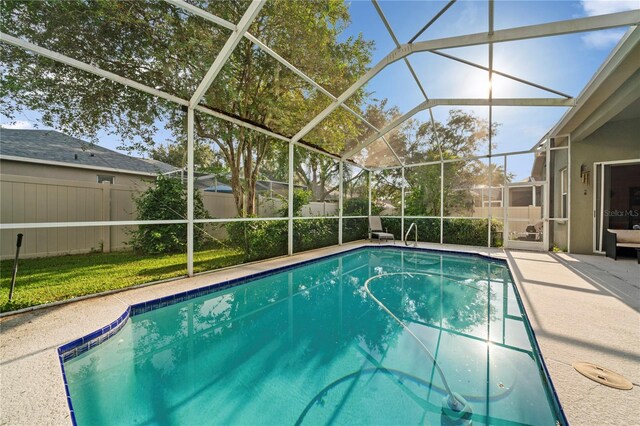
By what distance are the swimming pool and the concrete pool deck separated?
17 cm

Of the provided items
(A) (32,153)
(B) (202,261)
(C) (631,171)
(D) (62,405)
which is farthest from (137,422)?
(C) (631,171)

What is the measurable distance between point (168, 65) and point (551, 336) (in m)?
7.21

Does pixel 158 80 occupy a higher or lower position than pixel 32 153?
higher

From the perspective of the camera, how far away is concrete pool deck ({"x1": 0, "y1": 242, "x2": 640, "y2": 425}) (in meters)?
1.71

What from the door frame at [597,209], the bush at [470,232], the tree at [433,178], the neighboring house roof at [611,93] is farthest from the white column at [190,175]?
the door frame at [597,209]

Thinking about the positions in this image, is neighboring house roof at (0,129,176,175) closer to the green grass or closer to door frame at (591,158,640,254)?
the green grass

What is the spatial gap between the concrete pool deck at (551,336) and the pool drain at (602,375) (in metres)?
0.05

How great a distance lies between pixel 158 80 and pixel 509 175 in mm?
10375

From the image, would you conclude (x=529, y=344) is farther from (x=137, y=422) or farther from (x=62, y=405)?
(x=62, y=405)

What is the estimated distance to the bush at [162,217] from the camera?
22.6 ft

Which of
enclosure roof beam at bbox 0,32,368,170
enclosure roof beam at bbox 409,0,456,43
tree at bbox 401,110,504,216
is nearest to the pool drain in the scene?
enclosure roof beam at bbox 409,0,456,43

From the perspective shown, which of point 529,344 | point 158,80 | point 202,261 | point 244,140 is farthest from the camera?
point 244,140

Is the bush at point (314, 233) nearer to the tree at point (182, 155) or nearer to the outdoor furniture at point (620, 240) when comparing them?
the tree at point (182, 155)

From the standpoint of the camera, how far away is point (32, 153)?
6105 millimetres
